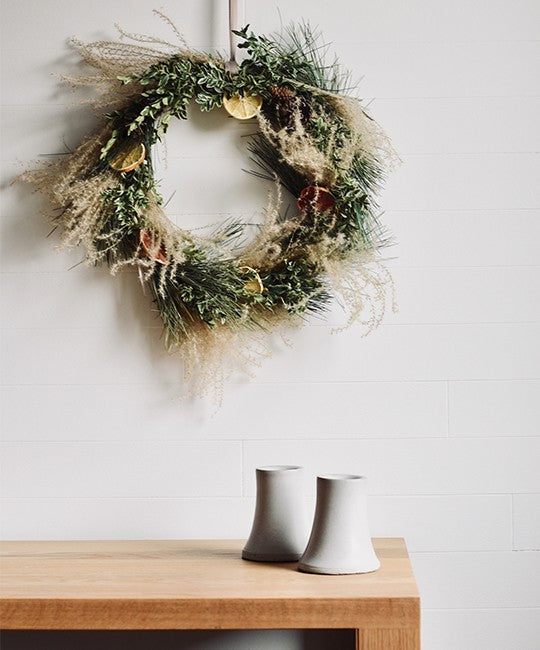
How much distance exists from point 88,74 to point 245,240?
0.50 metres

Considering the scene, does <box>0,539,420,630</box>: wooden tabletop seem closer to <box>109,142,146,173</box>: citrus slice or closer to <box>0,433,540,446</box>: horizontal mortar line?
<box>0,433,540,446</box>: horizontal mortar line

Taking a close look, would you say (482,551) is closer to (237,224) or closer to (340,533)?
(340,533)

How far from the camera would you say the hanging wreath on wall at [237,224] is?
1.69 m

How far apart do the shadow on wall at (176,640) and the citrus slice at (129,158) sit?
971 millimetres

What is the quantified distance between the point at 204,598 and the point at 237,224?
2.65ft

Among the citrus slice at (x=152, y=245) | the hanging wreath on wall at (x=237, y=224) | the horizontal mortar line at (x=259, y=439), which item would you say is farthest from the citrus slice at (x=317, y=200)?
the horizontal mortar line at (x=259, y=439)

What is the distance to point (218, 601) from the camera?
1.29 metres

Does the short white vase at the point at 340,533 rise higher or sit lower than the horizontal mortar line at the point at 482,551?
higher

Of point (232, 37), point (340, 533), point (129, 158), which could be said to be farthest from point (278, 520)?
point (232, 37)

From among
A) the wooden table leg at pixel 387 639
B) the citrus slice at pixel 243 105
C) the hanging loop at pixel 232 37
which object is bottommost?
the wooden table leg at pixel 387 639

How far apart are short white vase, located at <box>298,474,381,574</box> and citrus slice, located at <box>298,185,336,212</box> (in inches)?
22.7

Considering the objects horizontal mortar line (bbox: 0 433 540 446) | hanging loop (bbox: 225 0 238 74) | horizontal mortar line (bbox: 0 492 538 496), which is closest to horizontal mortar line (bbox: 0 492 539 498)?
horizontal mortar line (bbox: 0 492 538 496)

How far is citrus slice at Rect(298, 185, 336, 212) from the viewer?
170 centimetres

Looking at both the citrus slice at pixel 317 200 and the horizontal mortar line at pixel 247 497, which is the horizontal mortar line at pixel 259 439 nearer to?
the horizontal mortar line at pixel 247 497
